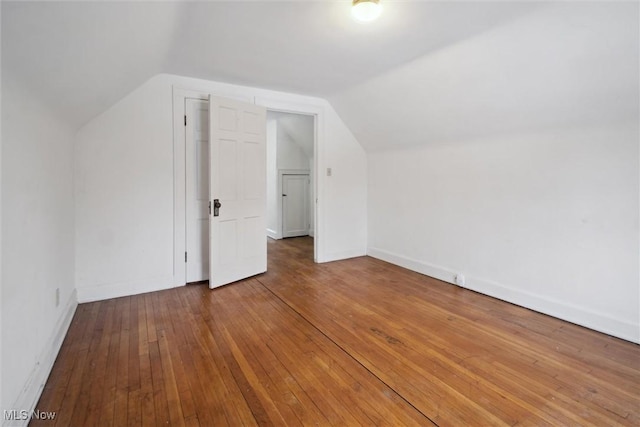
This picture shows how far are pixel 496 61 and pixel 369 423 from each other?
276cm

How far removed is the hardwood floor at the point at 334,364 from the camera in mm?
1655

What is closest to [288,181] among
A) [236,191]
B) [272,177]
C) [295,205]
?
[272,177]

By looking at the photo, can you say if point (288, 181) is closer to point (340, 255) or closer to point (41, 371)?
point (340, 255)

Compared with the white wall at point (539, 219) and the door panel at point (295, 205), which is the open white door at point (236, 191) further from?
the door panel at point (295, 205)

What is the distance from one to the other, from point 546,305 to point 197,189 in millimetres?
3771

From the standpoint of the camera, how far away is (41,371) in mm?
1816

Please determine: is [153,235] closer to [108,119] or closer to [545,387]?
[108,119]

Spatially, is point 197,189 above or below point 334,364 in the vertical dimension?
above

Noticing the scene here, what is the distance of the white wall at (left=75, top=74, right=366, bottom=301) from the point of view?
309cm

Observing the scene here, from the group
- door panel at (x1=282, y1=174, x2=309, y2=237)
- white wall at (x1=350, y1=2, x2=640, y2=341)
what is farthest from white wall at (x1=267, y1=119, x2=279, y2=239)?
white wall at (x1=350, y1=2, x2=640, y2=341)

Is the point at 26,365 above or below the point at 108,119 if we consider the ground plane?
below

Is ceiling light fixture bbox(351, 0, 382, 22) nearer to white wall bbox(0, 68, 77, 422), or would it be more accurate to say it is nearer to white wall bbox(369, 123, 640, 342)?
white wall bbox(0, 68, 77, 422)

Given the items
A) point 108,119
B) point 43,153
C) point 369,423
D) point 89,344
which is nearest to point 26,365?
point 89,344

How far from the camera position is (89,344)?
7.64 ft
